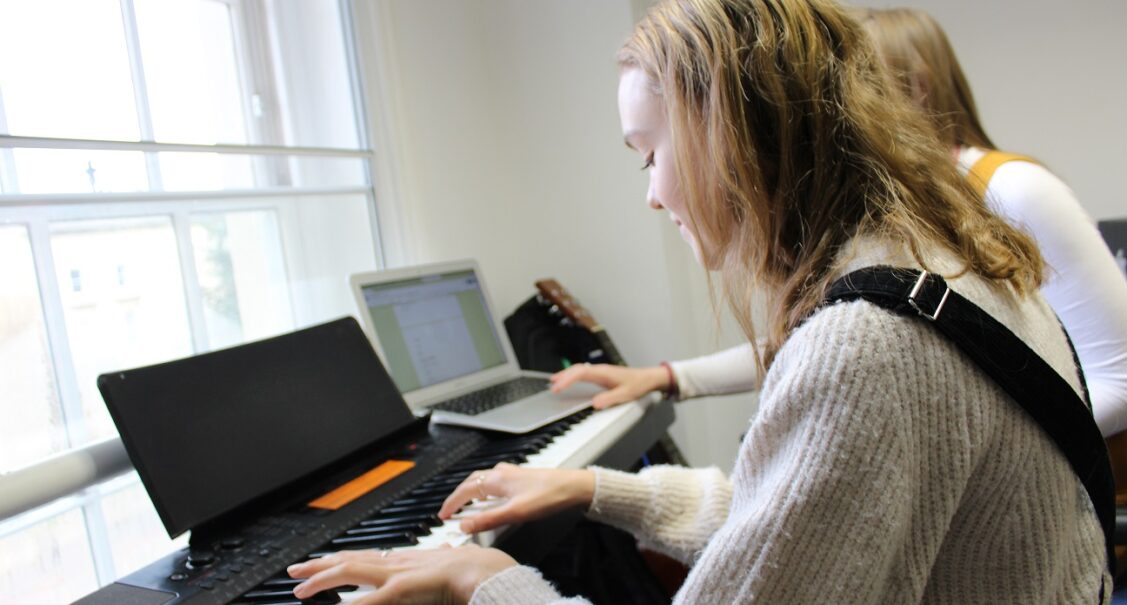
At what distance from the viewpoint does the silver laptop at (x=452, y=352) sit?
4.72 ft

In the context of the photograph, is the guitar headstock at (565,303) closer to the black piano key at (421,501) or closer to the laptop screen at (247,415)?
the laptop screen at (247,415)

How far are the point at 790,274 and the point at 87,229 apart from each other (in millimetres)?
1135

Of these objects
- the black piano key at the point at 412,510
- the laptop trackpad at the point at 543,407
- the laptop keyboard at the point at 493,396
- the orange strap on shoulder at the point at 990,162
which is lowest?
the black piano key at the point at 412,510

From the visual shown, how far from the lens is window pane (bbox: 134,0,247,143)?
4.42 feet

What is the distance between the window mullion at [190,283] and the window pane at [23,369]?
26cm

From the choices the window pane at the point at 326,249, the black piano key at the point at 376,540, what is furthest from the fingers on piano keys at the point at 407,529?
the window pane at the point at 326,249

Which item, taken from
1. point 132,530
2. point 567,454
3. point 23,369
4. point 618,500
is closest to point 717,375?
point 567,454

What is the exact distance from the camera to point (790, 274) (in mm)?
705

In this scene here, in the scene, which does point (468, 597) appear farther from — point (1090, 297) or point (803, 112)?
point (1090, 297)

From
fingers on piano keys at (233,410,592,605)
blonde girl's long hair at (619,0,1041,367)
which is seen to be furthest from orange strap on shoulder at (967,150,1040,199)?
fingers on piano keys at (233,410,592,605)

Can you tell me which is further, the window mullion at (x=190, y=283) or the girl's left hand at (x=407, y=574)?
the window mullion at (x=190, y=283)

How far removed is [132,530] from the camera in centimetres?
127

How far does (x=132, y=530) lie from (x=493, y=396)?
690 millimetres

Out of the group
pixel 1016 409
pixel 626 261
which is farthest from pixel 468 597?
pixel 626 261
